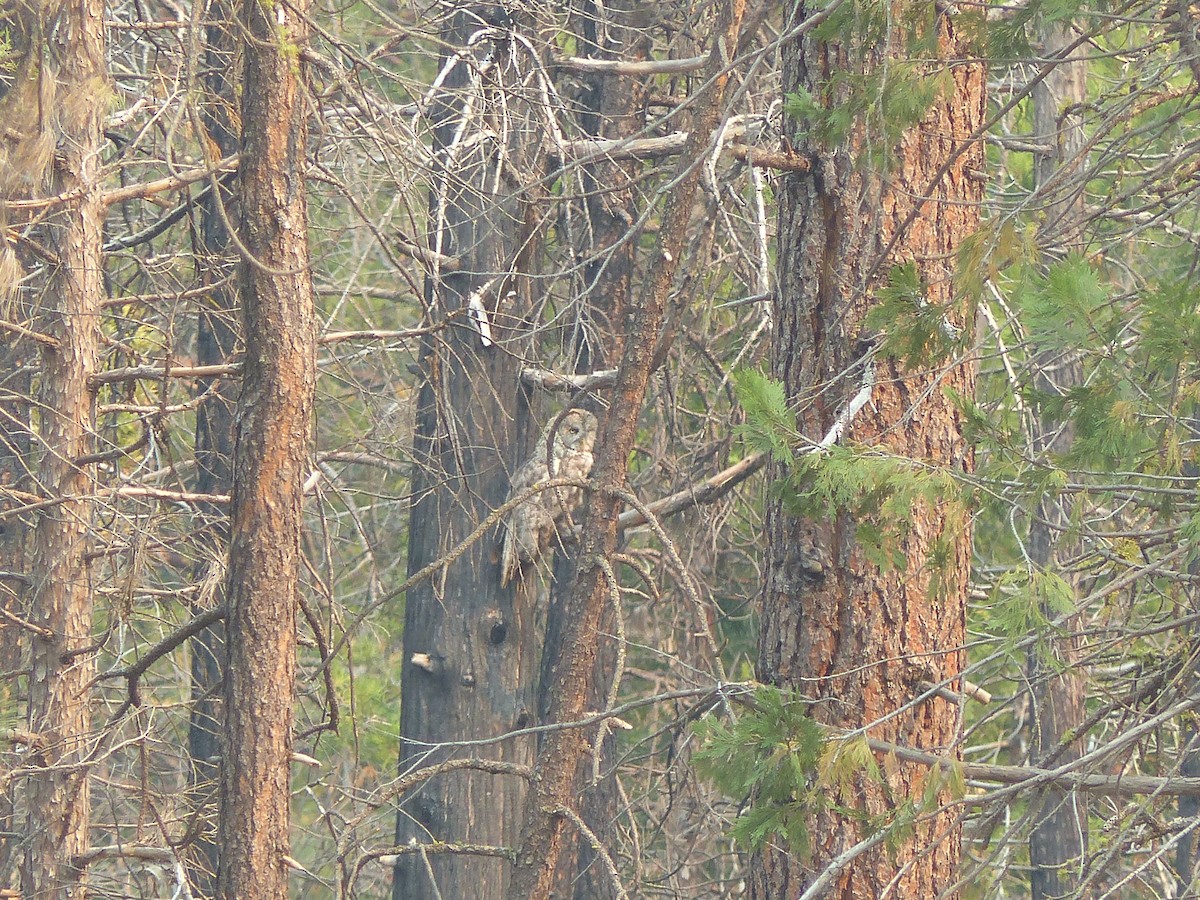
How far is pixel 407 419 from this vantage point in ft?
24.8

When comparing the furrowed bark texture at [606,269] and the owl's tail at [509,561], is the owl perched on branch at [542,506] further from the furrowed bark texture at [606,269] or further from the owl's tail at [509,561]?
the furrowed bark texture at [606,269]

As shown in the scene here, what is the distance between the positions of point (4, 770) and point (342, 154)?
10.2ft

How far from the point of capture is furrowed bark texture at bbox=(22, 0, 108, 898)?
6.10 meters

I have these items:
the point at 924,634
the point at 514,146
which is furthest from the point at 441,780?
the point at 924,634

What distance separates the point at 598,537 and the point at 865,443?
0.96 metres

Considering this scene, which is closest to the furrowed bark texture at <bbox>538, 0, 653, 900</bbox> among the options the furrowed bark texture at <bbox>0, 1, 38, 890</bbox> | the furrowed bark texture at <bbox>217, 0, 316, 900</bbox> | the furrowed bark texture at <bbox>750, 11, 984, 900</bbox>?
the furrowed bark texture at <bbox>0, 1, 38, 890</bbox>

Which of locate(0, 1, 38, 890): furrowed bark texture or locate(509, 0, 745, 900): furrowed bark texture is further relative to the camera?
locate(0, 1, 38, 890): furrowed bark texture

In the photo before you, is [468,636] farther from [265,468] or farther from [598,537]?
[598,537]

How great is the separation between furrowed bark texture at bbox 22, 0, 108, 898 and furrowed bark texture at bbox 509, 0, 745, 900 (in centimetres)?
250

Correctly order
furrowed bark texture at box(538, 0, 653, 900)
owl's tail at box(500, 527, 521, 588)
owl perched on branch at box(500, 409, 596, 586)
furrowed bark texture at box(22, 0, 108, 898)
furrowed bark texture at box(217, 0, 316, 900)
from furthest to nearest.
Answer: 1. furrowed bark texture at box(538, 0, 653, 900)
2. owl's tail at box(500, 527, 521, 588)
3. owl perched on branch at box(500, 409, 596, 586)
4. furrowed bark texture at box(22, 0, 108, 898)
5. furrowed bark texture at box(217, 0, 316, 900)

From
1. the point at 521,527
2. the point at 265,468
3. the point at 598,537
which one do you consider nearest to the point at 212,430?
the point at 521,527

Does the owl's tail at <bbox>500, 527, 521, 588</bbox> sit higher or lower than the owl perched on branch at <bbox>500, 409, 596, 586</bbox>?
lower

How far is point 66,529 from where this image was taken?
20.5ft

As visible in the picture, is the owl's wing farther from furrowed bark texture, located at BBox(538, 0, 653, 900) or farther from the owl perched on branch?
furrowed bark texture, located at BBox(538, 0, 653, 900)
